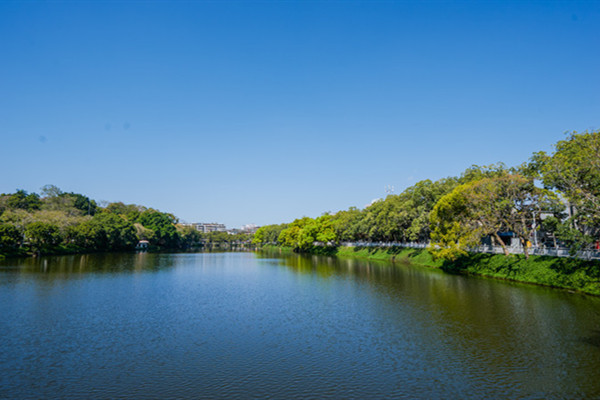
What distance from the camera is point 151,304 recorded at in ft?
89.6

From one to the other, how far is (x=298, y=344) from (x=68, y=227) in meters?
83.2

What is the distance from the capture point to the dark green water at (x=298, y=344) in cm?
1307

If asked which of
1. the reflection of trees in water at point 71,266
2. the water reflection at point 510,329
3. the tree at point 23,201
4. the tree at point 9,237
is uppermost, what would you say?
the tree at point 23,201

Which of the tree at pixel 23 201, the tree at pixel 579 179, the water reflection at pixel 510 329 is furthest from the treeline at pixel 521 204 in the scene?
the tree at pixel 23 201

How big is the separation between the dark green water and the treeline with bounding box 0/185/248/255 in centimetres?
4672

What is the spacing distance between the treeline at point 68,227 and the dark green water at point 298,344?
4672 cm

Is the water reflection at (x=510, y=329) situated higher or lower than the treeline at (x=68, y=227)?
lower

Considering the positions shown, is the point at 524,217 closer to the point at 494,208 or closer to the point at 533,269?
the point at 494,208

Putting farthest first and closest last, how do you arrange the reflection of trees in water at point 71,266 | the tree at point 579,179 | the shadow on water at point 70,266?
1. the reflection of trees in water at point 71,266
2. the shadow on water at point 70,266
3. the tree at point 579,179

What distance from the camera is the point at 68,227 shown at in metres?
83.2

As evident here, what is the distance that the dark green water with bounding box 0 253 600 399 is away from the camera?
13070mm

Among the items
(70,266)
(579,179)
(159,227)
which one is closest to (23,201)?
(159,227)

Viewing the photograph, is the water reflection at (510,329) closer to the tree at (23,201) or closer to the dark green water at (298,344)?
the dark green water at (298,344)

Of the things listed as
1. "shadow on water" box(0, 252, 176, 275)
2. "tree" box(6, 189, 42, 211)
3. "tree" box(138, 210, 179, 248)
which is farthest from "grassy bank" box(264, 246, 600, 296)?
"tree" box(6, 189, 42, 211)
